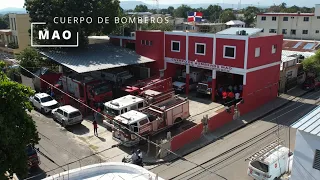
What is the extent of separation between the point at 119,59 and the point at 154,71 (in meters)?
4.47

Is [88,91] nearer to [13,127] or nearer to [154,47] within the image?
[154,47]

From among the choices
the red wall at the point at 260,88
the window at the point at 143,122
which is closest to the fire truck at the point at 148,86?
the window at the point at 143,122

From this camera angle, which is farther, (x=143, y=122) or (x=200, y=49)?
(x=200, y=49)

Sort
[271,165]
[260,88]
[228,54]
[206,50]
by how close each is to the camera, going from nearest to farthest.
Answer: [271,165] < [228,54] < [260,88] < [206,50]

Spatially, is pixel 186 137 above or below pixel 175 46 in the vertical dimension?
below

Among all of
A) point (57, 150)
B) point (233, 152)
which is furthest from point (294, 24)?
point (57, 150)

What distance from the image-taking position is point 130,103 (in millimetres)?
24094

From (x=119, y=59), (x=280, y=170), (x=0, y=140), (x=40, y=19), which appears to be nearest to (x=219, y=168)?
(x=280, y=170)

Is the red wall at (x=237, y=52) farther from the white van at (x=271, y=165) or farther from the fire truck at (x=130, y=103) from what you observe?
the white van at (x=271, y=165)

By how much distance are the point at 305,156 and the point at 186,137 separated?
37.3 feet

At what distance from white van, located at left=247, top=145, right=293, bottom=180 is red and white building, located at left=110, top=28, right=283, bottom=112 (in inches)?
436

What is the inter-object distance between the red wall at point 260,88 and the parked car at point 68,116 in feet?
45.5

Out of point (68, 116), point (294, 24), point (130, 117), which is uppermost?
point (294, 24)

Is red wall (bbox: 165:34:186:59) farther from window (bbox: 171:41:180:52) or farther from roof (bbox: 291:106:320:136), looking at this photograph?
roof (bbox: 291:106:320:136)
